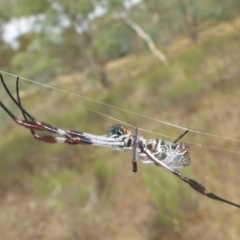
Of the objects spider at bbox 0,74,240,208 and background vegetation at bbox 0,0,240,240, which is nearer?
spider at bbox 0,74,240,208

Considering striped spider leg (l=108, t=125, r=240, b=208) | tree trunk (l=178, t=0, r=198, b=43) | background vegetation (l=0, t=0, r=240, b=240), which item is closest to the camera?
striped spider leg (l=108, t=125, r=240, b=208)

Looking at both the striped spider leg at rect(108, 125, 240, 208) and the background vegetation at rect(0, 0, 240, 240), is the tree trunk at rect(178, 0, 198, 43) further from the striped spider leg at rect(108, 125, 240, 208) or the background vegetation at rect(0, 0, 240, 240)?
the striped spider leg at rect(108, 125, 240, 208)

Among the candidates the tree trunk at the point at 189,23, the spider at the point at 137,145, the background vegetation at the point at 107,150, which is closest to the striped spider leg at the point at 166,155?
the spider at the point at 137,145

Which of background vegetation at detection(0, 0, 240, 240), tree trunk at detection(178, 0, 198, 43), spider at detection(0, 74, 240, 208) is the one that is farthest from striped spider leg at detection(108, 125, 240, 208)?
tree trunk at detection(178, 0, 198, 43)

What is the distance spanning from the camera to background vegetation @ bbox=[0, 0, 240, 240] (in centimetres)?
464

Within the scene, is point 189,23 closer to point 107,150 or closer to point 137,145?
point 107,150

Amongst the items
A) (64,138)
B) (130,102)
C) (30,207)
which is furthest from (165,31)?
(64,138)

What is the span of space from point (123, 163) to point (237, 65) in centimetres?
303

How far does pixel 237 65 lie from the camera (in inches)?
316

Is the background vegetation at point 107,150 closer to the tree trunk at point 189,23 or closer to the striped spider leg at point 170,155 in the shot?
the striped spider leg at point 170,155

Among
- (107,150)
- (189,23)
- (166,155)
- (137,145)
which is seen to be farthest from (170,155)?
(189,23)

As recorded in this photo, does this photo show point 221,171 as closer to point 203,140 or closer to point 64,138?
point 203,140

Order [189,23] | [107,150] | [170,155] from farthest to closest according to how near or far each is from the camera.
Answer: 1. [189,23]
2. [107,150]
3. [170,155]

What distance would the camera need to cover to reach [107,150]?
668cm
